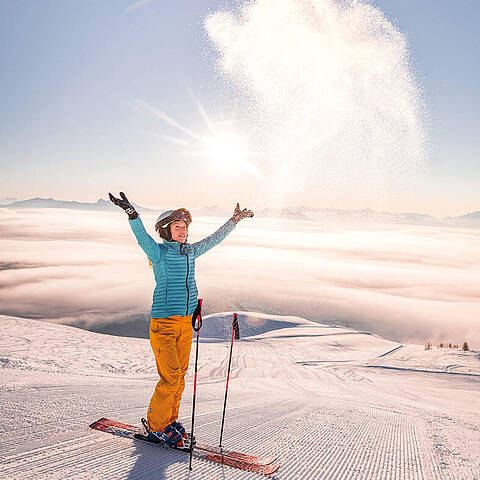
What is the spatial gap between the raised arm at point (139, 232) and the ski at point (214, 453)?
164 cm

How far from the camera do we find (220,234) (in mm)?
4086

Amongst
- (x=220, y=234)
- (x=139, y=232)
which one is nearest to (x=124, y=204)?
(x=139, y=232)

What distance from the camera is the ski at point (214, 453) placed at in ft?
9.20

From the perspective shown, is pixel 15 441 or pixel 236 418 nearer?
pixel 15 441

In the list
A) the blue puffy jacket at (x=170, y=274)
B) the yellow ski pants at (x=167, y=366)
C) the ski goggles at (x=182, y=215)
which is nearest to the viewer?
the yellow ski pants at (x=167, y=366)

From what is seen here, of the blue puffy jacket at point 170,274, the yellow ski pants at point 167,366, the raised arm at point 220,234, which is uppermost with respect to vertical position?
A: the raised arm at point 220,234

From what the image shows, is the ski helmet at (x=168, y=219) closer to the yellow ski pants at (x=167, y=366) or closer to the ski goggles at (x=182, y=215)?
the ski goggles at (x=182, y=215)

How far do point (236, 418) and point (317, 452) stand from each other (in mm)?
1388

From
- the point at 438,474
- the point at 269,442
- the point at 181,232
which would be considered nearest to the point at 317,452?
the point at 269,442

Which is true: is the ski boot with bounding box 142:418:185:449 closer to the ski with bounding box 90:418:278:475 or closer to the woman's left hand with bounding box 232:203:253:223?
the ski with bounding box 90:418:278:475

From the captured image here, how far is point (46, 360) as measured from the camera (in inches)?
376

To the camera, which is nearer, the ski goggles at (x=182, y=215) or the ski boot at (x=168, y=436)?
the ski boot at (x=168, y=436)

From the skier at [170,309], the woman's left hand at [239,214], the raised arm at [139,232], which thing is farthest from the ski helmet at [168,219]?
the woman's left hand at [239,214]

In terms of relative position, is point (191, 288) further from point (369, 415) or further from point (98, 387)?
point (369, 415)
